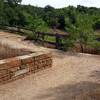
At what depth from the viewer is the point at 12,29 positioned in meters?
20.4

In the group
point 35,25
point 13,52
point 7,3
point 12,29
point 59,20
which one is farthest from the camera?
point 59,20

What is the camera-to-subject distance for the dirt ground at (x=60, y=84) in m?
6.34

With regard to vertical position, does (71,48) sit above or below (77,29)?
below

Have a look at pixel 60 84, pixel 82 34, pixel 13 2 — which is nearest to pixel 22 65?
pixel 60 84

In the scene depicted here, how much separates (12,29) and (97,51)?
9.19 metres

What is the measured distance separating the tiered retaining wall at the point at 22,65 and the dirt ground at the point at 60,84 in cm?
16

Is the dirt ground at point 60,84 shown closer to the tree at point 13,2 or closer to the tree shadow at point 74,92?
the tree shadow at point 74,92

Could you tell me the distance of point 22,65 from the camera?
7742mm

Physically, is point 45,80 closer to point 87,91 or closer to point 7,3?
point 87,91

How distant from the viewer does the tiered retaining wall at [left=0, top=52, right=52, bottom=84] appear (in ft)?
23.7

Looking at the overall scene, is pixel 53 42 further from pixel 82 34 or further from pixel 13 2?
pixel 13 2

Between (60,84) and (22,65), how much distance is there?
47.3 inches

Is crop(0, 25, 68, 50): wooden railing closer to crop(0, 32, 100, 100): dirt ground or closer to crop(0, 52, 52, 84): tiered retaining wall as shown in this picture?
crop(0, 32, 100, 100): dirt ground

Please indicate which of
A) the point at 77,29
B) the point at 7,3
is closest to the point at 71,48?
the point at 77,29
